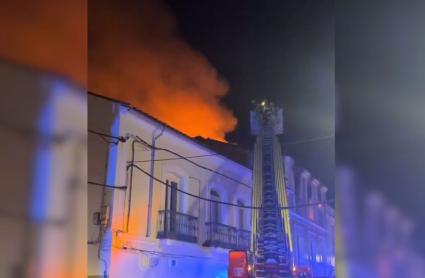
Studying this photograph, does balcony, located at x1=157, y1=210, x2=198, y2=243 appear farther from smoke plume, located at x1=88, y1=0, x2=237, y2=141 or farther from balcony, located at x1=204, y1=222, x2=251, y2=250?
smoke plume, located at x1=88, y1=0, x2=237, y2=141

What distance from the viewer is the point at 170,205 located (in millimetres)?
2096

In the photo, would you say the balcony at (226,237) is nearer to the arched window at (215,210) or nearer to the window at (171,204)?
the arched window at (215,210)

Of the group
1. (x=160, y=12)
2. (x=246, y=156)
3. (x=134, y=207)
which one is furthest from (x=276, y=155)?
(x=160, y=12)

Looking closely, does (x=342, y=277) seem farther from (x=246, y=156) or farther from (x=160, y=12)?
(x=160, y=12)

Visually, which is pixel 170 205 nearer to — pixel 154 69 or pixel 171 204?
pixel 171 204

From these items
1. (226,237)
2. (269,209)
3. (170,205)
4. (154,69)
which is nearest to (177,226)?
(170,205)

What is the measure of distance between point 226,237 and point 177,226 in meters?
0.19

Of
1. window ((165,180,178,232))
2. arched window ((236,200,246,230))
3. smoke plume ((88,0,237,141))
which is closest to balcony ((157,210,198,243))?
window ((165,180,178,232))

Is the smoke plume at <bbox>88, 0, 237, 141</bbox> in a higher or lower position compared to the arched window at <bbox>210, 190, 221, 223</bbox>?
higher

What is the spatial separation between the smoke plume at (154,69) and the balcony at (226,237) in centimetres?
36

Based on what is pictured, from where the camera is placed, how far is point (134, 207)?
2.04 meters

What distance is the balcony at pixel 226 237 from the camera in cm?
204

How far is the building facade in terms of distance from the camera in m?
2.02

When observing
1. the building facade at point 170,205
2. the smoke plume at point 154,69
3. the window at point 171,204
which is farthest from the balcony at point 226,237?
the smoke plume at point 154,69
